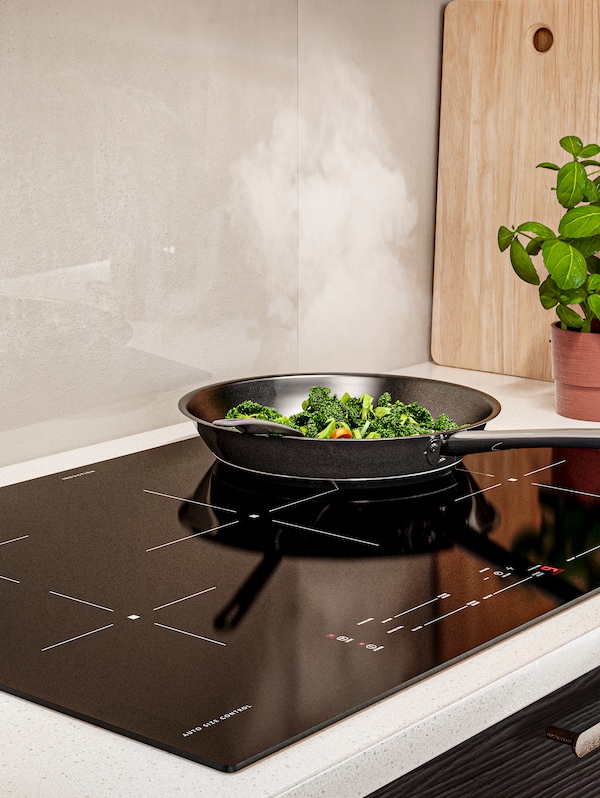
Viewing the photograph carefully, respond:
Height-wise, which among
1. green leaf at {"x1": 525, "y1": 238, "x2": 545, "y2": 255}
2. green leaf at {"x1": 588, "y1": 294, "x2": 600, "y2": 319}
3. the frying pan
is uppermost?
green leaf at {"x1": 525, "y1": 238, "x2": 545, "y2": 255}

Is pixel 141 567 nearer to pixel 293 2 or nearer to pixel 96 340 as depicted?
pixel 96 340

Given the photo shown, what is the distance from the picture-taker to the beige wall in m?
1.21

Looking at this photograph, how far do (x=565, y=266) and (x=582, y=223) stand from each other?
6cm

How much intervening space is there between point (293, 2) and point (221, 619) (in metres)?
0.97

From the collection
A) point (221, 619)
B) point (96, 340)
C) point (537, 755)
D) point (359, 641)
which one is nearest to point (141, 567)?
point (221, 619)

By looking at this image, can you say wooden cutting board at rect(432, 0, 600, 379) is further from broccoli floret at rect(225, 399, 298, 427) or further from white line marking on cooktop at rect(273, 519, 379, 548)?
white line marking on cooktop at rect(273, 519, 379, 548)

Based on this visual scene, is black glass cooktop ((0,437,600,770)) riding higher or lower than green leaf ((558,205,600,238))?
lower

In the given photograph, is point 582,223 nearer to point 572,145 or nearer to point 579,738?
point 572,145

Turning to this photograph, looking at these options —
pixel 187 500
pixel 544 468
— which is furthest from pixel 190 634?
pixel 544 468

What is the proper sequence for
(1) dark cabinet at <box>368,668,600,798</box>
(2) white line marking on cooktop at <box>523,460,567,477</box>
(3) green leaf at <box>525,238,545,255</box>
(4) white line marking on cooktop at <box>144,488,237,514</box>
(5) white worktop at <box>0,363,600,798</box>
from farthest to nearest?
(3) green leaf at <box>525,238,545,255</box> < (2) white line marking on cooktop at <box>523,460,567,477</box> < (4) white line marking on cooktop at <box>144,488,237,514</box> < (1) dark cabinet at <box>368,668,600,798</box> < (5) white worktop at <box>0,363,600,798</box>

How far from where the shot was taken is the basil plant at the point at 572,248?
134cm

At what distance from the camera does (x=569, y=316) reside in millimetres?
1417

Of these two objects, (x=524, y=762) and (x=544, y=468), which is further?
(x=544, y=468)

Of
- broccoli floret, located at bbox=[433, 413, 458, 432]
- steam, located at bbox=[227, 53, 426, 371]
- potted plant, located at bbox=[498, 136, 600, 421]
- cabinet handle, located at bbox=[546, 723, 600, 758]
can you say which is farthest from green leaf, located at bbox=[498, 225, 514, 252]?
cabinet handle, located at bbox=[546, 723, 600, 758]
